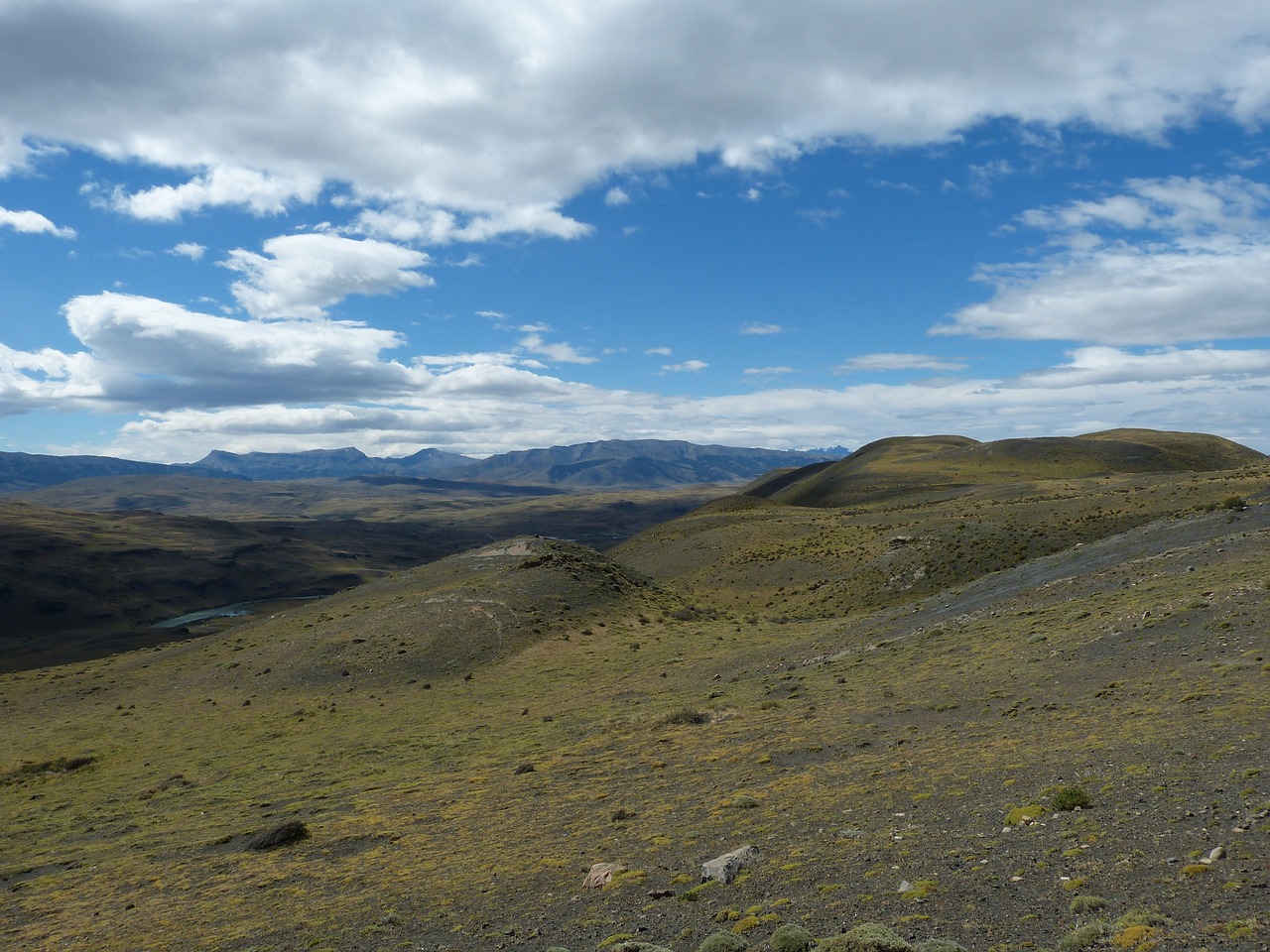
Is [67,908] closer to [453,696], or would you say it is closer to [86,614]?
[453,696]

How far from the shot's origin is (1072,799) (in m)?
15.8

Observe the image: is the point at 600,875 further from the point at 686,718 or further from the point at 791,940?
the point at 686,718

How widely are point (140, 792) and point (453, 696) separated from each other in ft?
60.5

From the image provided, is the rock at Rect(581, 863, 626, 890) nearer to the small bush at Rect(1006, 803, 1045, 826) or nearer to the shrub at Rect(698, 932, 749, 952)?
the shrub at Rect(698, 932, 749, 952)

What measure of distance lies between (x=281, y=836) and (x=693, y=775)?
13765mm

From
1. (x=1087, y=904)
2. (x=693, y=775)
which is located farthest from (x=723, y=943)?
(x=693, y=775)

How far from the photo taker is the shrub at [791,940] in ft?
39.9

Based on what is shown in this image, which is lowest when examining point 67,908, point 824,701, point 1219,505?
point 67,908

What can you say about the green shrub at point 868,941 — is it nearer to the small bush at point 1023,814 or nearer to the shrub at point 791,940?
the shrub at point 791,940

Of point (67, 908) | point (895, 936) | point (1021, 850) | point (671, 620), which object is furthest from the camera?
point (671, 620)

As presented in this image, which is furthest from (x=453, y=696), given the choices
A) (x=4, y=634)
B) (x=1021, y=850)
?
(x=4, y=634)

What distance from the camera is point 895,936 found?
11.6m

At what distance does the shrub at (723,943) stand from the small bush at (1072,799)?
26.3 feet

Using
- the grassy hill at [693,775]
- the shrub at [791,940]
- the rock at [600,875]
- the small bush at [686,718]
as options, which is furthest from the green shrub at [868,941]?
the small bush at [686,718]
